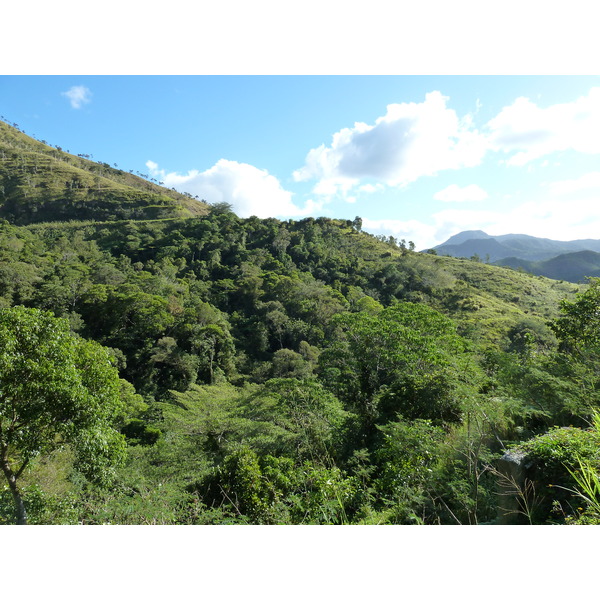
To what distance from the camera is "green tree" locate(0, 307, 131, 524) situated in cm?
486

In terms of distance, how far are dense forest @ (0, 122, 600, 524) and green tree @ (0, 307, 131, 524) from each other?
0.09 ft

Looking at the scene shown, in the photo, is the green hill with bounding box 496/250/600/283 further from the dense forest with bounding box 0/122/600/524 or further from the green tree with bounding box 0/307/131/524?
the green tree with bounding box 0/307/131/524

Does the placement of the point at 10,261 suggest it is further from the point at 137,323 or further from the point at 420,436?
the point at 420,436

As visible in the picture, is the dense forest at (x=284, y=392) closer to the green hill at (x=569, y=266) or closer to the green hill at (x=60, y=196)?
the green hill at (x=60, y=196)

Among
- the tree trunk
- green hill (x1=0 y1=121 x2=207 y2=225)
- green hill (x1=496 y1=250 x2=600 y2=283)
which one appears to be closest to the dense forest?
the tree trunk

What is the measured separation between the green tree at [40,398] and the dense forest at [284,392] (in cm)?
3

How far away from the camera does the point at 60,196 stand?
5875 cm

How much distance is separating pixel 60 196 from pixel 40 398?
68.1m

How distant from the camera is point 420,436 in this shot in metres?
4.64

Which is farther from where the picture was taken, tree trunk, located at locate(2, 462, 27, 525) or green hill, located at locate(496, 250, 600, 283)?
green hill, located at locate(496, 250, 600, 283)

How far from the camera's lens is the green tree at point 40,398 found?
16.0 ft

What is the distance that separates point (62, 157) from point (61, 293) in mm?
72405

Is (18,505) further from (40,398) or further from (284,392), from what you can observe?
(284,392)
